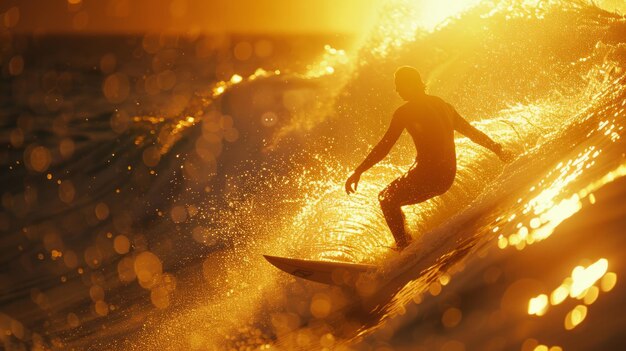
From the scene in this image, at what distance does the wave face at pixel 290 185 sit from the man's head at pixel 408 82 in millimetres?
1066

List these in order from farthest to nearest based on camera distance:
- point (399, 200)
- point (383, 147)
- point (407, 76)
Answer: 1. point (383, 147)
2. point (399, 200)
3. point (407, 76)

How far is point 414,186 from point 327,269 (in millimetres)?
1052

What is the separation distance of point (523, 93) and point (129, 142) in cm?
927

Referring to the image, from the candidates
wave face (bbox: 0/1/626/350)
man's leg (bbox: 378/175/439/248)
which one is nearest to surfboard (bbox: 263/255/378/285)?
wave face (bbox: 0/1/626/350)

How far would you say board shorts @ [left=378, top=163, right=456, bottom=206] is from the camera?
596cm

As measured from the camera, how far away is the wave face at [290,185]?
5152 mm

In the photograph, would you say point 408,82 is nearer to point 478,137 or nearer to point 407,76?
point 407,76

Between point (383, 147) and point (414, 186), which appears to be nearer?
point (414, 186)

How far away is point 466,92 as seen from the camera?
13586 millimetres

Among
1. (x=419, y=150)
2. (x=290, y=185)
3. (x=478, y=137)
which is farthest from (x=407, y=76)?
(x=290, y=185)

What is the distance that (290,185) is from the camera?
11.4 metres

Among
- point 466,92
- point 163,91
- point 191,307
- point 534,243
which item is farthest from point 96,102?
point 534,243

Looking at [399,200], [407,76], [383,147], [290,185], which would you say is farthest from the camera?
[290,185]

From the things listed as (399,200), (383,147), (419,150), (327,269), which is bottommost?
(327,269)
